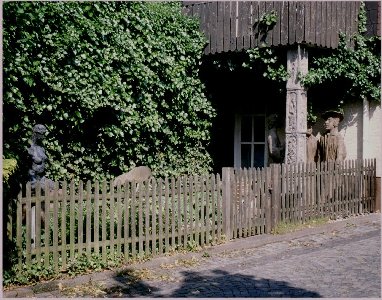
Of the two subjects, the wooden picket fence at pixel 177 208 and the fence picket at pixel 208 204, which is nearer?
the wooden picket fence at pixel 177 208

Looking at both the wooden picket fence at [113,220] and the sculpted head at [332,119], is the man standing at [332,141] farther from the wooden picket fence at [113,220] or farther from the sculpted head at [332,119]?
the wooden picket fence at [113,220]

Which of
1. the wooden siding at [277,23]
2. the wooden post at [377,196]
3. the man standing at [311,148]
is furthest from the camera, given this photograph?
the man standing at [311,148]

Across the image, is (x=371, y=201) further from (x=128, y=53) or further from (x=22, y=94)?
(x=22, y=94)

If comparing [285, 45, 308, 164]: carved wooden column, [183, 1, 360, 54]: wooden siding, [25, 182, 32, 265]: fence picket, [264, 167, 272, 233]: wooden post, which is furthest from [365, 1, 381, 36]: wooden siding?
[25, 182, 32, 265]: fence picket

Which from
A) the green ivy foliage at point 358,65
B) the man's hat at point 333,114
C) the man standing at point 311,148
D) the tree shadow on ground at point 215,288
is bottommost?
the tree shadow on ground at point 215,288

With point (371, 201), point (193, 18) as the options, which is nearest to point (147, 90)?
point (193, 18)

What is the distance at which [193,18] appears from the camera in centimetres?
1252

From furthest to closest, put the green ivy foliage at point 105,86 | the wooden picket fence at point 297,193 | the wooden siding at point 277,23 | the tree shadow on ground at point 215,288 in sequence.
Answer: the wooden siding at point 277,23, the green ivy foliage at point 105,86, the wooden picket fence at point 297,193, the tree shadow on ground at point 215,288

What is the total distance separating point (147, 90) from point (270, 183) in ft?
13.1

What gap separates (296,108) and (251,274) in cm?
568

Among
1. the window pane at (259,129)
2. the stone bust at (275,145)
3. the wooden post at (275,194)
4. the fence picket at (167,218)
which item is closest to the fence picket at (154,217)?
the fence picket at (167,218)

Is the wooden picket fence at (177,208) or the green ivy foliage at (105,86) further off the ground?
the green ivy foliage at (105,86)

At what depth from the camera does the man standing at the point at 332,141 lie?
1212 cm

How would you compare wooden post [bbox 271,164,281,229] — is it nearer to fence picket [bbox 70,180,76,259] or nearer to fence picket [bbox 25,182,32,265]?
fence picket [bbox 70,180,76,259]
